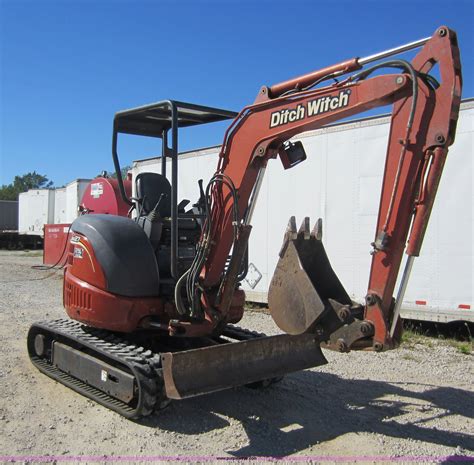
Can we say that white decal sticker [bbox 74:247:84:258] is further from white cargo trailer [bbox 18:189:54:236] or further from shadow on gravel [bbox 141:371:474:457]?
white cargo trailer [bbox 18:189:54:236]

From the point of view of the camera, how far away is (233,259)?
15.7 feet

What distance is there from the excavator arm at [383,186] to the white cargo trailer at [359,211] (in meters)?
4.23

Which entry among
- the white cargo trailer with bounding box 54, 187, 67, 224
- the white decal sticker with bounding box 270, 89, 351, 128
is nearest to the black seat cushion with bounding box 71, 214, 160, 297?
the white decal sticker with bounding box 270, 89, 351, 128

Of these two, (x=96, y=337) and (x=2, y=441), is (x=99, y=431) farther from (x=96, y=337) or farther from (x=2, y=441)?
(x=96, y=337)

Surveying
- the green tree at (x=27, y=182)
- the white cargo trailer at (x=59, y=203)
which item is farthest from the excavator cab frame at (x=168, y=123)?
the green tree at (x=27, y=182)

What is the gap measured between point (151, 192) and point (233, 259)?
138 centimetres

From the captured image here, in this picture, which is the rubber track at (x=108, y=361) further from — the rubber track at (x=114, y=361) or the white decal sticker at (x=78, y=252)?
the white decal sticker at (x=78, y=252)

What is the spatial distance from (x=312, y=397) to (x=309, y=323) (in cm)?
186

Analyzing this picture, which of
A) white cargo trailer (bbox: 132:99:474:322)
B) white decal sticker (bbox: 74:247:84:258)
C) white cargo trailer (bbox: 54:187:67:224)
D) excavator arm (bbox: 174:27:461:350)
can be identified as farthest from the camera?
white cargo trailer (bbox: 54:187:67:224)

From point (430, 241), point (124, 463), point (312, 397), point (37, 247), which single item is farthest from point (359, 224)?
point (37, 247)

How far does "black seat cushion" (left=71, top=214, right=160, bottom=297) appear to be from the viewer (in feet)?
16.4

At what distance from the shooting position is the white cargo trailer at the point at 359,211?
25.9 feet

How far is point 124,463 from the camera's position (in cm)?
390

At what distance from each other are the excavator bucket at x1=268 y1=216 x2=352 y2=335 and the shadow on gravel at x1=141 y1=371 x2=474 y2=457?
104cm
